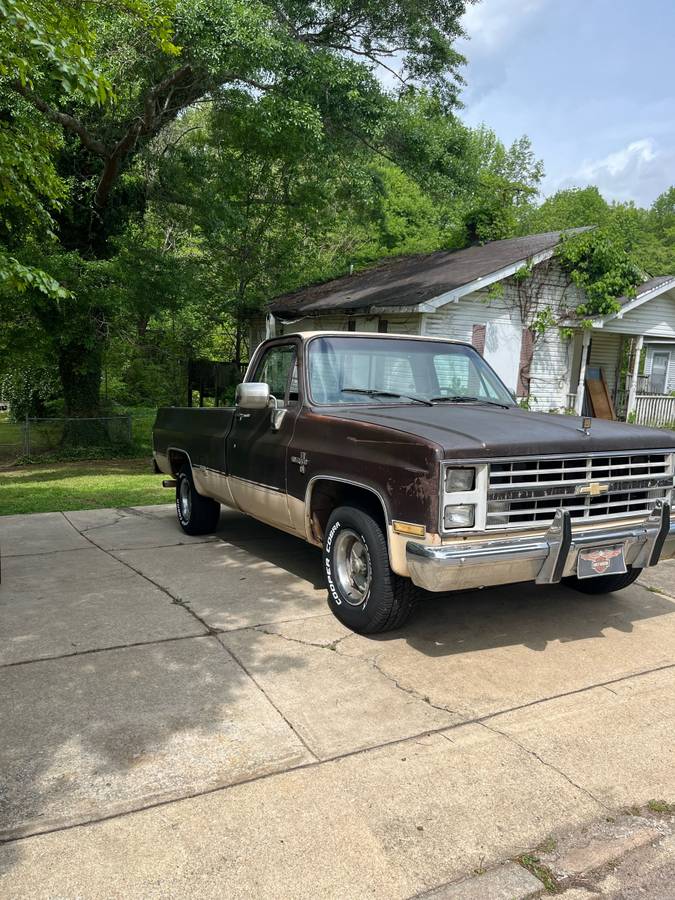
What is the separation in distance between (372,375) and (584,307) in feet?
40.7

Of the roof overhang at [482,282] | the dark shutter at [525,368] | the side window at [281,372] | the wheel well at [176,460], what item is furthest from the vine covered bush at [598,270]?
the side window at [281,372]

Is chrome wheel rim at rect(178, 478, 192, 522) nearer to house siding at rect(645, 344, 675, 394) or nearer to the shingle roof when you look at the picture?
the shingle roof

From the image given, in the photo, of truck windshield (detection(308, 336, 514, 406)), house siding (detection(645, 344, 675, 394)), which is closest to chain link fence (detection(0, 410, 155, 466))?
truck windshield (detection(308, 336, 514, 406))

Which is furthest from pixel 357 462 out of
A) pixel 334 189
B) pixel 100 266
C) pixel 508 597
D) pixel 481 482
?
pixel 334 189

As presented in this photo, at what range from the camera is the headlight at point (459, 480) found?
388 centimetres

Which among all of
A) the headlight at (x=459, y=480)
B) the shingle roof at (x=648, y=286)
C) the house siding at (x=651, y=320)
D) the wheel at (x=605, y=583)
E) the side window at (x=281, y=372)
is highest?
the shingle roof at (x=648, y=286)

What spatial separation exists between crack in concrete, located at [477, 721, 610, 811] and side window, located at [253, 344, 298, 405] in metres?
2.85

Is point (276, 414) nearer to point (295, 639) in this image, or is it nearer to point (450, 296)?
point (295, 639)

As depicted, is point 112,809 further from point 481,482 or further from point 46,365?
point 46,365

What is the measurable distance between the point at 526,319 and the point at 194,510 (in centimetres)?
1115

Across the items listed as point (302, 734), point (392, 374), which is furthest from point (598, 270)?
point (302, 734)

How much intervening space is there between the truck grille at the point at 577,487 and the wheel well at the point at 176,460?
4273 millimetres

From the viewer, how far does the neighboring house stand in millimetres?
14805

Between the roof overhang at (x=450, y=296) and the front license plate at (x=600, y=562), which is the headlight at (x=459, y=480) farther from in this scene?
the roof overhang at (x=450, y=296)
